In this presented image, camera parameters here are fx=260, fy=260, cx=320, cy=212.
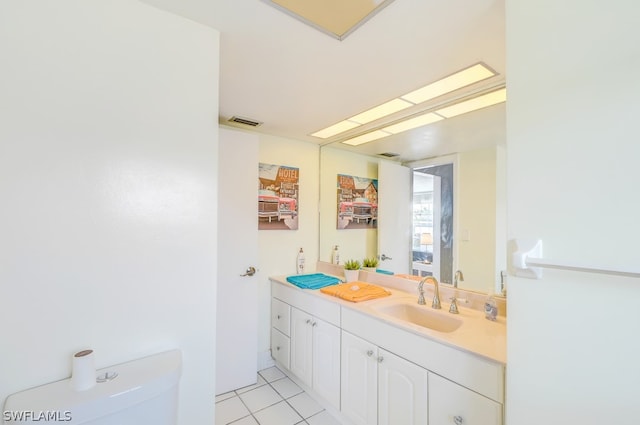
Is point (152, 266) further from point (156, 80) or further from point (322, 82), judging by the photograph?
point (322, 82)

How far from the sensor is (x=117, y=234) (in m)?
0.98

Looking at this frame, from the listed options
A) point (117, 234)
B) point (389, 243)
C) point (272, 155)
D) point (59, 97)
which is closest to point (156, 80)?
point (59, 97)

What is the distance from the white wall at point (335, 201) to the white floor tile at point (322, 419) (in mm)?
1246

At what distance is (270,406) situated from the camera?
6.34 feet

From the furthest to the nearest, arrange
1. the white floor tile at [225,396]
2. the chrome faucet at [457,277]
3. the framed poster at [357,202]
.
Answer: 1. the framed poster at [357,202]
2. the white floor tile at [225,396]
3. the chrome faucet at [457,277]

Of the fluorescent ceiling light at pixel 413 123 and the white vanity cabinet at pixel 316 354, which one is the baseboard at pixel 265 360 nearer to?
the white vanity cabinet at pixel 316 354

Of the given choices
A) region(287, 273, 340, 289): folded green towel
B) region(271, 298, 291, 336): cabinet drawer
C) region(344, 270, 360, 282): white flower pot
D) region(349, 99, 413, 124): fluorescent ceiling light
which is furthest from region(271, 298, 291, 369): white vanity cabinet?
region(349, 99, 413, 124): fluorescent ceiling light

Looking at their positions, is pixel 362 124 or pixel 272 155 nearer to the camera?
pixel 362 124

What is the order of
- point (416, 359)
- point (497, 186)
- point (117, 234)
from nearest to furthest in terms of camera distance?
1. point (117, 234)
2. point (416, 359)
3. point (497, 186)

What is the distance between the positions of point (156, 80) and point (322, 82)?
900 mm

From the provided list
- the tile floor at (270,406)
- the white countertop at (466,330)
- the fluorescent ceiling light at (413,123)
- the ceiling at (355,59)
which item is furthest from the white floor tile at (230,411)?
the fluorescent ceiling light at (413,123)

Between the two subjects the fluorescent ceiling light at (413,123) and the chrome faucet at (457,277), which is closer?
the chrome faucet at (457,277)

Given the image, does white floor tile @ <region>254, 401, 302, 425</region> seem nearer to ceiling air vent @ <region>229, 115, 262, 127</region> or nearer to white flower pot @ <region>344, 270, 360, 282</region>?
white flower pot @ <region>344, 270, 360, 282</region>

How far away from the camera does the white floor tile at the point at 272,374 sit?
2.30m
